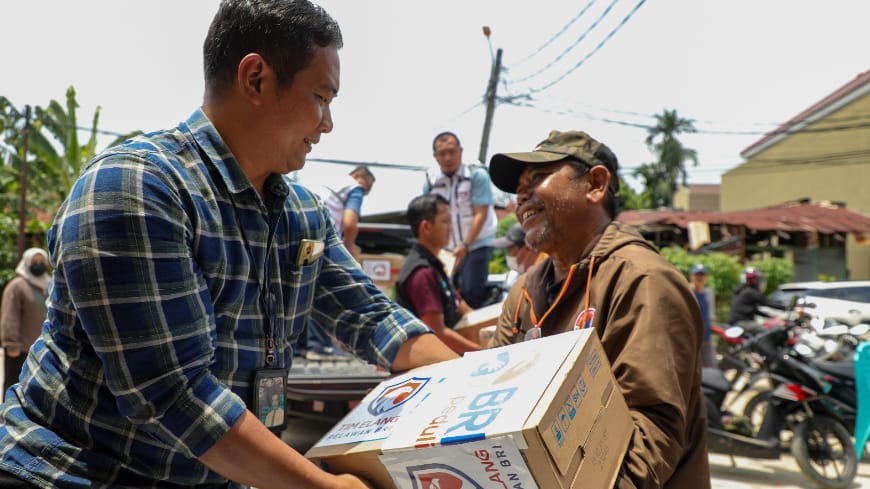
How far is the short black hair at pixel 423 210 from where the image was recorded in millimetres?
4895

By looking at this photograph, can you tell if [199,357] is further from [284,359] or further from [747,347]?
[747,347]

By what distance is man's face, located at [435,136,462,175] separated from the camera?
6.28 metres

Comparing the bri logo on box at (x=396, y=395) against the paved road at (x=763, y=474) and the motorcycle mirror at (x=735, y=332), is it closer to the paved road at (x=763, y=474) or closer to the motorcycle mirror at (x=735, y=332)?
the paved road at (x=763, y=474)

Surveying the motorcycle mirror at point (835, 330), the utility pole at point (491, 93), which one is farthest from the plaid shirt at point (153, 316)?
the utility pole at point (491, 93)

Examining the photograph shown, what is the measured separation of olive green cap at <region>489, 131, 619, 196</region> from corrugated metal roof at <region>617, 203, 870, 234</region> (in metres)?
21.3

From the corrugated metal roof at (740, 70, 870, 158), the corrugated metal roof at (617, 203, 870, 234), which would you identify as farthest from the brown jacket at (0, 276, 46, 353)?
the corrugated metal roof at (740, 70, 870, 158)

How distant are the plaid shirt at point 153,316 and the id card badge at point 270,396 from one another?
0.02 meters

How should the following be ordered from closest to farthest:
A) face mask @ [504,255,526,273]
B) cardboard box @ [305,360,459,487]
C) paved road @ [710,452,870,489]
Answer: cardboard box @ [305,360,459,487] < face mask @ [504,255,526,273] < paved road @ [710,452,870,489]

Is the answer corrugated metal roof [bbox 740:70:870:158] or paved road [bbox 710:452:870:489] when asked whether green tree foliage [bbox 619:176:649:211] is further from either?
paved road [bbox 710:452:870:489]

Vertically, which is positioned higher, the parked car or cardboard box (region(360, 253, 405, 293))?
cardboard box (region(360, 253, 405, 293))

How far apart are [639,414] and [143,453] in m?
1.09

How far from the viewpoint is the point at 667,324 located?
1.82m

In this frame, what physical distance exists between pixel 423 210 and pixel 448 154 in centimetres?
149

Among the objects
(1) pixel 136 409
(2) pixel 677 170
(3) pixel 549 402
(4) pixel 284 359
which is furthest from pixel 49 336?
(2) pixel 677 170
